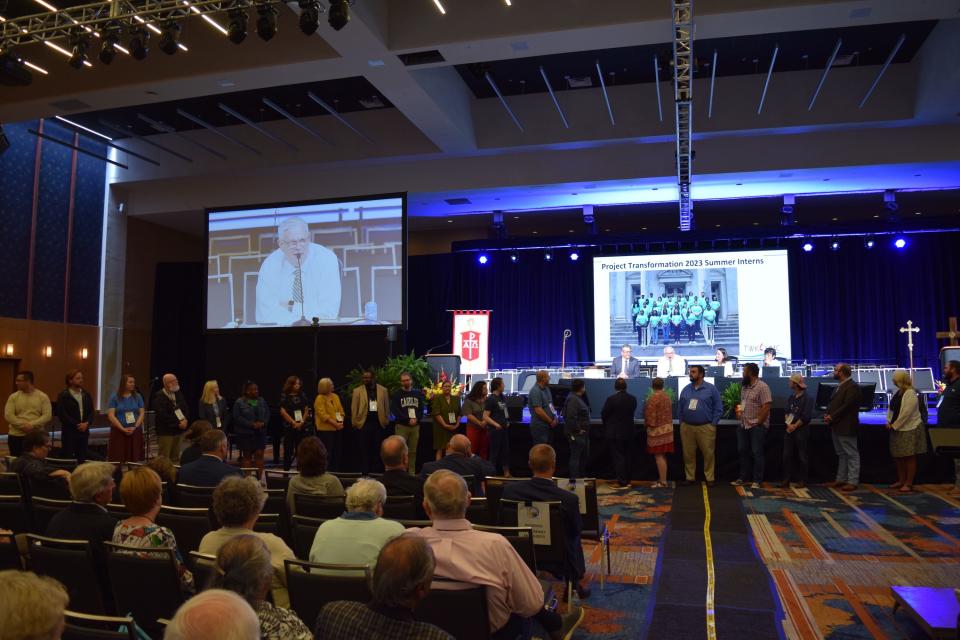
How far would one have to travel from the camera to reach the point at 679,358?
1549cm

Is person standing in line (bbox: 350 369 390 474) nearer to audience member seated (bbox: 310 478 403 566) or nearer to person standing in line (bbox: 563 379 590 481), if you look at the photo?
person standing in line (bbox: 563 379 590 481)

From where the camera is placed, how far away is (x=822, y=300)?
16125 mm

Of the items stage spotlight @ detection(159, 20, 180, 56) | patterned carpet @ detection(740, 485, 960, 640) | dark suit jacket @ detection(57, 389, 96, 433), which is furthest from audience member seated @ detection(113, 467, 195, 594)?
dark suit jacket @ detection(57, 389, 96, 433)

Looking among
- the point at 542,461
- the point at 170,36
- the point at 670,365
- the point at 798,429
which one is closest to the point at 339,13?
the point at 170,36

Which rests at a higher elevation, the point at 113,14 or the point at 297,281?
the point at 113,14

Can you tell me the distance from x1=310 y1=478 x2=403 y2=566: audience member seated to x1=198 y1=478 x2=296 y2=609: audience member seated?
0.14 metres

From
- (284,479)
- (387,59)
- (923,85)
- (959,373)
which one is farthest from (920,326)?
(284,479)

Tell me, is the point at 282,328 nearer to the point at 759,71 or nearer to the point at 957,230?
the point at 759,71

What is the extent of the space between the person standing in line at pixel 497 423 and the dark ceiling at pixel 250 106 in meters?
5.61

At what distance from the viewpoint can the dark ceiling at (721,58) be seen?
10641mm

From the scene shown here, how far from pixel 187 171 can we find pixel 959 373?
1316 cm

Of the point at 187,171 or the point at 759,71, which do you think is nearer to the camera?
the point at 759,71

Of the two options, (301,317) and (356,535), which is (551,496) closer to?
(356,535)

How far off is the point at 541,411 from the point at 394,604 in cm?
750
